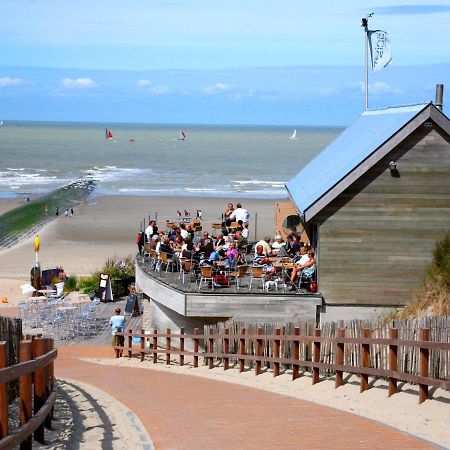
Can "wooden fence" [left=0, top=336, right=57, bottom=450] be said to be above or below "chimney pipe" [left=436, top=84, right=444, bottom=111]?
below

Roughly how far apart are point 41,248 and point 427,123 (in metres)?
29.6

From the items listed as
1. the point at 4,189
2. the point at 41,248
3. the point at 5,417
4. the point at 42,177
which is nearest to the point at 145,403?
the point at 5,417

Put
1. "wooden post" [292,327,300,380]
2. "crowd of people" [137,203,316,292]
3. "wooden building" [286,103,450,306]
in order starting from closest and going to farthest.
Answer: "wooden post" [292,327,300,380] < "wooden building" [286,103,450,306] < "crowd of people" [137,203,316,292]

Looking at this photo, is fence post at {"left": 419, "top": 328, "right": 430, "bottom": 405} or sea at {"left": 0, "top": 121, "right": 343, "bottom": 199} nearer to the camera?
fence post at {"left": 419, "top": 328, "right": 430, "bottom": 405}

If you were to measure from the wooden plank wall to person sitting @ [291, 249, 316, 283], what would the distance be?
38cm

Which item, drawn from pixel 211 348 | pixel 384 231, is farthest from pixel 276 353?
pixel 384 231

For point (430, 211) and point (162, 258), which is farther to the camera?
point (162, 258)

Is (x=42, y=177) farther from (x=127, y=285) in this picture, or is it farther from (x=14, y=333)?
(x=14, y=333)

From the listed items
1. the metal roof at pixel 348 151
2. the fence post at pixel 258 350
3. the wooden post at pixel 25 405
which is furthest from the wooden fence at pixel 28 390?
the metal roof at pixel 348 151

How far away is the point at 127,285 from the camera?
32.2 meters

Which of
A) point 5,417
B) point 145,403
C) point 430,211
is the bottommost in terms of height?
point 145,403

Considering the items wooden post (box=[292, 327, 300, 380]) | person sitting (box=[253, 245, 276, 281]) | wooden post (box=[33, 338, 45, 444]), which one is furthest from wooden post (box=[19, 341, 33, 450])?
person sitting (box=[253, 245, 276, 281])

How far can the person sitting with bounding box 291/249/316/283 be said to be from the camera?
1998 centimetres

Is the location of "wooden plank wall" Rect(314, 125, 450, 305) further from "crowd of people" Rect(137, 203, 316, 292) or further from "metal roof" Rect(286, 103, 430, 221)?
"crowd of people" Rect(137, 203, 316, 292)
